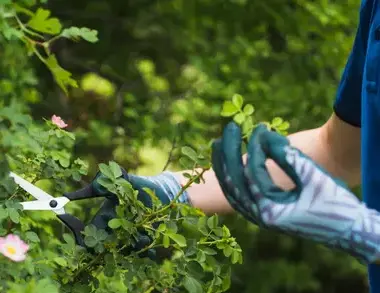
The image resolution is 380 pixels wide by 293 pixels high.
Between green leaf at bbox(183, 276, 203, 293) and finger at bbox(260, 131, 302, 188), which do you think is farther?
green leaf at bbox(183, 276, 203, 293)

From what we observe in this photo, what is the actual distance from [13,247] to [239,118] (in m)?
0.34

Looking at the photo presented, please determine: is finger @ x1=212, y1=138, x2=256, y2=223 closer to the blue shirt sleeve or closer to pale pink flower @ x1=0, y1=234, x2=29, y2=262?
pale pink flower @ x1=0, y1=234, x2=29, y2=262

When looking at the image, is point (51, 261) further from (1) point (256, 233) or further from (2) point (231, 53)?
(1) point (256, 233)

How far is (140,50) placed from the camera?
350 centimetres

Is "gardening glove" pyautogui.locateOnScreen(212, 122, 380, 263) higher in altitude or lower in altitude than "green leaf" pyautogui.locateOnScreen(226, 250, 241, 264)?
higher

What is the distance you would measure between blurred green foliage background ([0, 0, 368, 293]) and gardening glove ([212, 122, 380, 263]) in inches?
58.5

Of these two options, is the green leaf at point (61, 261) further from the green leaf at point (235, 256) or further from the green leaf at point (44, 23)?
the green leaf at point (44, 23)

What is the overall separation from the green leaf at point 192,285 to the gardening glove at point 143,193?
8cm

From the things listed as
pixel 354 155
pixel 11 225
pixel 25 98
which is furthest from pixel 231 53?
pixel 11 225

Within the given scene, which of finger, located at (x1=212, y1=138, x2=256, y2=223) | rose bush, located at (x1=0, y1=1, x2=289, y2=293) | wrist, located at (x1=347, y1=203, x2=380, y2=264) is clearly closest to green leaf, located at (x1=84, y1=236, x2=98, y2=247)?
rose bush, located at (x1=0, y1=1, x2=289, y2=293)

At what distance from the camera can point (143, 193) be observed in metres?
1.46

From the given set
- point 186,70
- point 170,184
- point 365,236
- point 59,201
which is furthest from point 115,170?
point 186,70

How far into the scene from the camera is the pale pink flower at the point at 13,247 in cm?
116

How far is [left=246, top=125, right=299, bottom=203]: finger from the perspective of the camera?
3.56ft
